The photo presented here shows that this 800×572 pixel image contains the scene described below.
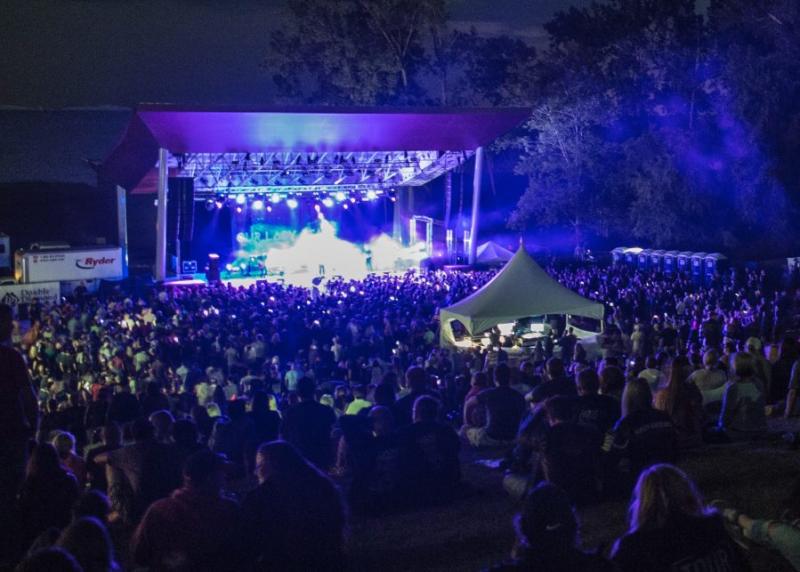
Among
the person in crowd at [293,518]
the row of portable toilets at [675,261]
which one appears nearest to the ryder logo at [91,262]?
the row of portable toilets at [675,261]

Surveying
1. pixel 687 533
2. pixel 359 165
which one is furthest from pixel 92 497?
pixel 359 165

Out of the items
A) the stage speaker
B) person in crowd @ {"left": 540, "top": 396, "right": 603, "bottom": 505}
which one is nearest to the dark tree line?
the stage speaker

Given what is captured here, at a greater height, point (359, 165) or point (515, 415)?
point (359, 165)

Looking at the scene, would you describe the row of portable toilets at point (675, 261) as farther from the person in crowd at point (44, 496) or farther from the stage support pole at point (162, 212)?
the person in crowd at point (44, 496)

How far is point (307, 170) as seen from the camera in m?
28.4

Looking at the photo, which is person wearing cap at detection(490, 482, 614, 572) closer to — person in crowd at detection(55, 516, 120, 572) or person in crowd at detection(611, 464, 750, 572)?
person in crowd at detection(611, 464, 750, 572)

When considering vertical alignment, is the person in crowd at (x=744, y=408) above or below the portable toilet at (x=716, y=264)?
below

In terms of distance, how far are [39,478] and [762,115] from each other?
101ft

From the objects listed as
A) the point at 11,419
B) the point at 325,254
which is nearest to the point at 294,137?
the point at 325,254

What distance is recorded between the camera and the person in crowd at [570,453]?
4418 millimetres

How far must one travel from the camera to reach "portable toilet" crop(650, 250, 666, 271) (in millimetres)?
29703

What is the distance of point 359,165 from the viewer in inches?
1105

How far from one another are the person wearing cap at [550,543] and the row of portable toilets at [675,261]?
2506 cm

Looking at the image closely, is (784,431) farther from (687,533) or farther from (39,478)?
(39,478)
